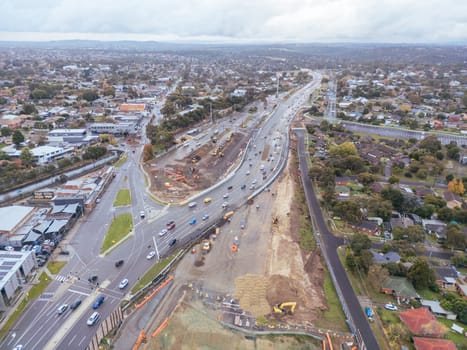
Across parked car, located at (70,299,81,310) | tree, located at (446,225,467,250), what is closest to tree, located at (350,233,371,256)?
tree, located at (446,225,467,250)

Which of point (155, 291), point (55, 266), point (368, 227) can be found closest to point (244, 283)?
point (155, 291)

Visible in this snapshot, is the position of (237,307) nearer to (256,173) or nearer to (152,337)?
(152,337)

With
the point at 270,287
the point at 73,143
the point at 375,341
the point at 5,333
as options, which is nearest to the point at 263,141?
the point at 73,143

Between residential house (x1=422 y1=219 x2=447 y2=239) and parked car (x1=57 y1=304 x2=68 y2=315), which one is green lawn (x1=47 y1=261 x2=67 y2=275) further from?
residential house (x1=422 y1=219 x2=447 y2=239)

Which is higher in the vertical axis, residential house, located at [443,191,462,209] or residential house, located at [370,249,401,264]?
residential house, located at [443,191,462,209]

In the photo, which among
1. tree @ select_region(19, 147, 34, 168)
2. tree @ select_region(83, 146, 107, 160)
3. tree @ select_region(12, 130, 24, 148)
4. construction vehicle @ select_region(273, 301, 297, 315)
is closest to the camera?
construction vehicle @ select_region(273, 301, 297, 315)

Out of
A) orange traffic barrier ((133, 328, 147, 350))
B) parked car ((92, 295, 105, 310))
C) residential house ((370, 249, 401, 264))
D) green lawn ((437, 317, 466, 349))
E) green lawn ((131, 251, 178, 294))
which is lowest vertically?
green lawn ((437, 317, 466, 349))
